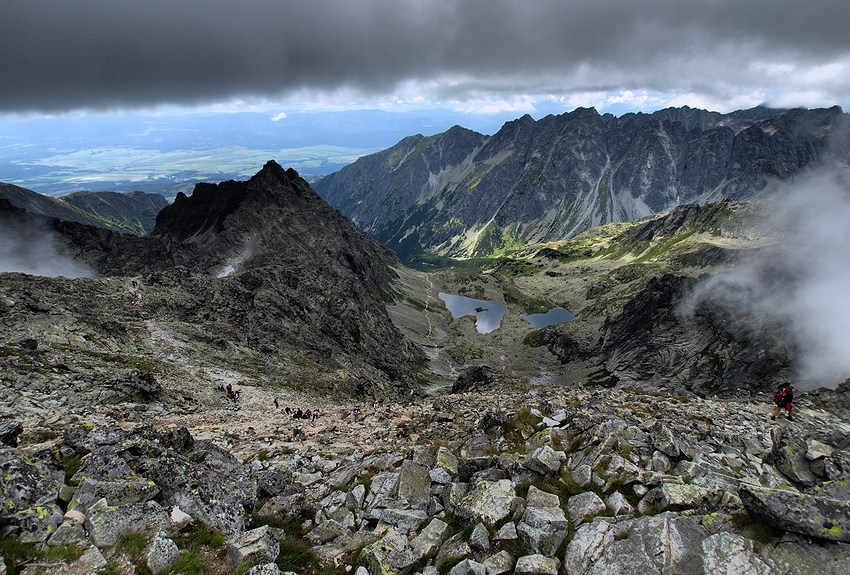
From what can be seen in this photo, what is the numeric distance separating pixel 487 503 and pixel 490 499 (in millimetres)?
225

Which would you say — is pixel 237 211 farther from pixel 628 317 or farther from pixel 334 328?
pixel 628 317

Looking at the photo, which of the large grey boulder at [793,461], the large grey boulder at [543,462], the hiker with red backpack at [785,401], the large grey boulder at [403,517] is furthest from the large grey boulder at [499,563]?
the hiker with red backpack at [785,401]

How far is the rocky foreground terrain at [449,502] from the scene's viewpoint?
10.3 meters

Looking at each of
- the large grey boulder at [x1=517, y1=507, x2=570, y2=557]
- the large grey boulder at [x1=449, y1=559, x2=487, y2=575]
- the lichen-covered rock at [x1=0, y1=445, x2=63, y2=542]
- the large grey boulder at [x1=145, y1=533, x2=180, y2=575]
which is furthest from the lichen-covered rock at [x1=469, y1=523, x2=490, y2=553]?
the lichen-covered rock at [x1=0, y1=445, x2=63, y2=542]

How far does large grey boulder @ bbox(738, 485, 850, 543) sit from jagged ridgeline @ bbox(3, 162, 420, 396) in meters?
48.3

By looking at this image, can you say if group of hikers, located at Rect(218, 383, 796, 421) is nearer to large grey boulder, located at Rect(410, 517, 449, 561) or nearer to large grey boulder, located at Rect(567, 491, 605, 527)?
large grey boulder, located at Rect(567, 491, 605, 527)

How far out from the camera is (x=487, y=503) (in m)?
14.0

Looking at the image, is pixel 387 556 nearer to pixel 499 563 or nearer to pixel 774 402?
pixel 499 563

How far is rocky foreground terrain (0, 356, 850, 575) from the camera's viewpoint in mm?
10312

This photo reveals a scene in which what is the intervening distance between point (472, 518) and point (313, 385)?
48.0m

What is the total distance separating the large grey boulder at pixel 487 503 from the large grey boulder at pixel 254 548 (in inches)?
239

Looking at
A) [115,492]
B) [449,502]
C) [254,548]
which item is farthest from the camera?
[449,502]

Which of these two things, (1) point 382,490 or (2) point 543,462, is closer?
(2) point 543,462

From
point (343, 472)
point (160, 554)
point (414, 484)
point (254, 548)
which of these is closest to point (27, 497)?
point (160, 554)
